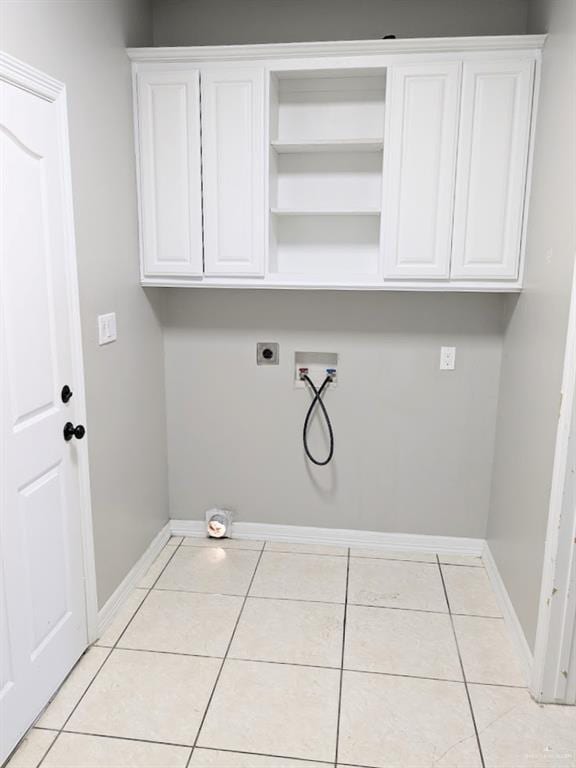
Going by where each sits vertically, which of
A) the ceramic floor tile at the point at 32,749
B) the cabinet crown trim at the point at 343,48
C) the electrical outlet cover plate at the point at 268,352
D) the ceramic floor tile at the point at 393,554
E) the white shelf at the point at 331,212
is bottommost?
the ceramic floor tile at the point at 32,749

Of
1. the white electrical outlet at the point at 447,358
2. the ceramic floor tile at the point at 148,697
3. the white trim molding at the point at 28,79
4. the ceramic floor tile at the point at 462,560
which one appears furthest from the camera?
the ceramic floor tile at the point at 462,560

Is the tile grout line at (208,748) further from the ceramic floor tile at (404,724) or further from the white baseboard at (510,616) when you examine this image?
→ the white baseboard at (510,616)

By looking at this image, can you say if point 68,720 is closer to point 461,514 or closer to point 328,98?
point 461,514

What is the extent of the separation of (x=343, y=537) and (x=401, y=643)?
828mm

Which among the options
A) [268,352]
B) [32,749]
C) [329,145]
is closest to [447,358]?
[268,352]

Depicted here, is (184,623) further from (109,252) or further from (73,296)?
(109,252)

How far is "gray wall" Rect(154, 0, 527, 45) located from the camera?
2678 mm

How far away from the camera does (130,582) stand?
9.11ft

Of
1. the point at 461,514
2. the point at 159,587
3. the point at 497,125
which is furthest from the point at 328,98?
the point at 159,587

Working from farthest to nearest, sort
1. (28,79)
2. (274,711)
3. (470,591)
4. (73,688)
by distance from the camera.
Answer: (470,591) < (73,688) < (274,711) < (28,79)

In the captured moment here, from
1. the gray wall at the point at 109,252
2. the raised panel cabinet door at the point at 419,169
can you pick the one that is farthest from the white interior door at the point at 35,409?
the raised panel cabinet door at the point at 419,169

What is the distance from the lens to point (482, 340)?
115 inches

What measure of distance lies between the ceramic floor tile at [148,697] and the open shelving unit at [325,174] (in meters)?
1.71

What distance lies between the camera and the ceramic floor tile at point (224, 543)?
3.21 m
